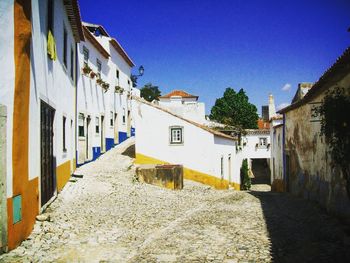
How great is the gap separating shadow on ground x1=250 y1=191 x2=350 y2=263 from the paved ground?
16 millimetres

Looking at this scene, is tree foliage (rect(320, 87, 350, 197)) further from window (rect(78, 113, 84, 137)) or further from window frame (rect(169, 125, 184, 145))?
window frame (rect(169, 125, 184, 145))

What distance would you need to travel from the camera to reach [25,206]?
6.36 meters

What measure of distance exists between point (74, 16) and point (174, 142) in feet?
30.8

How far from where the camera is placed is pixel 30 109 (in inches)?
269

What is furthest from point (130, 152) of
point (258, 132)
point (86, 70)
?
point (258, 132)

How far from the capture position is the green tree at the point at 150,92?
60.7m

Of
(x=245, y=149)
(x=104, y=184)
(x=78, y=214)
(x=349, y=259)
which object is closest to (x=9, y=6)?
(x=78, y=214)

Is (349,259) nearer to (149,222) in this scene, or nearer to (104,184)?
(149,222)

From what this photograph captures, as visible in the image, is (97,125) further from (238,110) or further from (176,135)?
(238,110)

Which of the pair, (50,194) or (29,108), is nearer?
(29,108)

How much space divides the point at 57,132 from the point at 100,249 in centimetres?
521

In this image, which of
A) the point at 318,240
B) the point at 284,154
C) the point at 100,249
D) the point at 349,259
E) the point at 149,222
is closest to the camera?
the point at 349,259

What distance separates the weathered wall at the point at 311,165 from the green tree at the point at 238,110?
29155mm

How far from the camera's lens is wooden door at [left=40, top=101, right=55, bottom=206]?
27.7 feet
